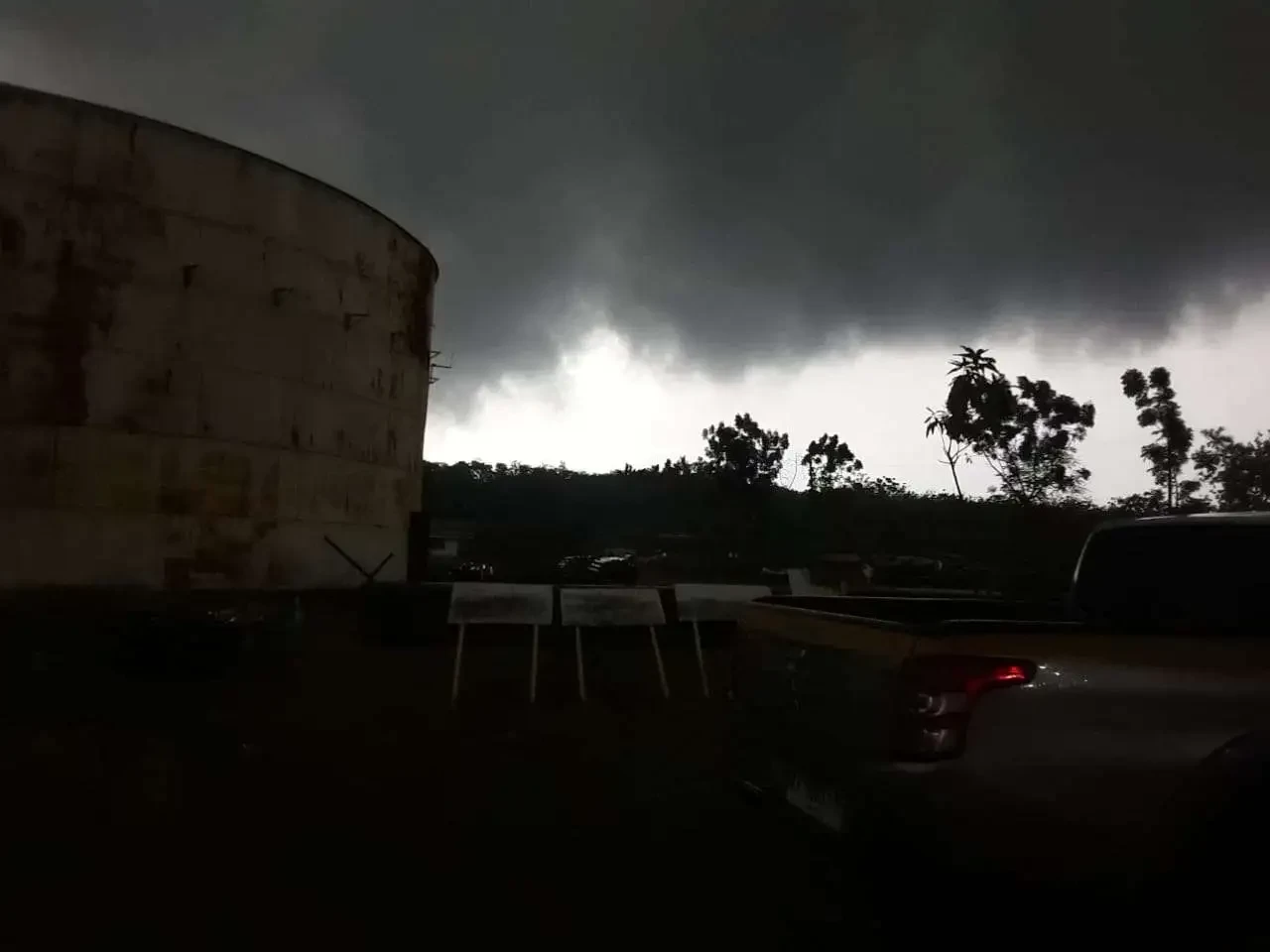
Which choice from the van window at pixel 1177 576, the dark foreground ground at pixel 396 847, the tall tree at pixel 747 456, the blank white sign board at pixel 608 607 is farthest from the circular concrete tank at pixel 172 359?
the tall tree at pixel 747 456

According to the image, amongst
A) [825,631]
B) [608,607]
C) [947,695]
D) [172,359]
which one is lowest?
[608,607]

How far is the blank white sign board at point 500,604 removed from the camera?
362 inches

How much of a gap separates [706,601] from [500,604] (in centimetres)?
235

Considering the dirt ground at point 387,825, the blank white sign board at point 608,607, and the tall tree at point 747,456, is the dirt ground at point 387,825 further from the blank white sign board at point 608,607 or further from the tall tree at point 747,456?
the tall tree at point 747,456

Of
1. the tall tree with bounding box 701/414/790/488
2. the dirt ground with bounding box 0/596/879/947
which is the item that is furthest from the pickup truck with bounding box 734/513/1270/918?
the tall tree with bounding box 701/414/790/488

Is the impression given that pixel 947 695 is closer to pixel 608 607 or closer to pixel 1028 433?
pixel 608 607

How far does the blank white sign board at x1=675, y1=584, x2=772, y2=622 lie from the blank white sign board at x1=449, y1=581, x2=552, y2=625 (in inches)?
64.5

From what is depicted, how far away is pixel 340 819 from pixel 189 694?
503cm

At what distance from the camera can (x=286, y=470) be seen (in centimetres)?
1636

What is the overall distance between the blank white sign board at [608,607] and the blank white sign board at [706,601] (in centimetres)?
32

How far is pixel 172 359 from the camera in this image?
1469 centimetres

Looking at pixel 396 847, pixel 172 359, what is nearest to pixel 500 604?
pixel 396 847

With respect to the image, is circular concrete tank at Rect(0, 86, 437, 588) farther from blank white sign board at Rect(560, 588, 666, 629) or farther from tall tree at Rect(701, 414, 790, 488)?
tall tree at Rect(701, 414, 790, 488)

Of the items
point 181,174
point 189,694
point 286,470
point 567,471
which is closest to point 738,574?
point 286,470
